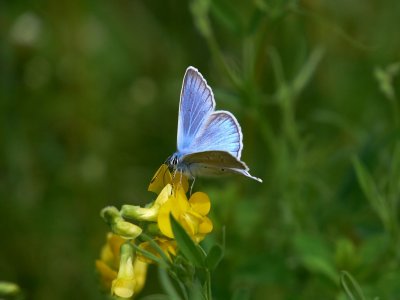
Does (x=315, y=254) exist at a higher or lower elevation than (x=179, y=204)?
lower

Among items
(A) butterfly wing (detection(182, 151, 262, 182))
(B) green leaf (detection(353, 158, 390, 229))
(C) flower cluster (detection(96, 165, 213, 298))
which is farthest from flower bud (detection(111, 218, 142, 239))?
(B) green leaf (detection(353, 158, 390, 229))

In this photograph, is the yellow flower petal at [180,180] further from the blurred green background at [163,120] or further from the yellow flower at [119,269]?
the blurred green background at [163,120]

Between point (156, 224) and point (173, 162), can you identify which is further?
point (173, 162)

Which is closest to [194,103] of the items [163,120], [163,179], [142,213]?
[163,179]

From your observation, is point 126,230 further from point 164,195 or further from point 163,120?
point 163,120

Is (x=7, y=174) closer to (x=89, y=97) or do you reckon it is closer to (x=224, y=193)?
(x=89, y=97)

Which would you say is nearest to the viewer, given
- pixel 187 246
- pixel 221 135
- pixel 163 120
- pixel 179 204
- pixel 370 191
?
pixel 187 246
